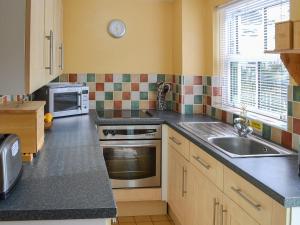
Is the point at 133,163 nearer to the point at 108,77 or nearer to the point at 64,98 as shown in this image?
the point at 64,98

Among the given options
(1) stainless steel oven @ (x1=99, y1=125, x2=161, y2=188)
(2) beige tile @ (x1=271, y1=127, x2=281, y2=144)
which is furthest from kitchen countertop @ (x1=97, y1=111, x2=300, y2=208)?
(1) stainless steel oven @ (x1=99, y1=125, x2=161, y2=188)

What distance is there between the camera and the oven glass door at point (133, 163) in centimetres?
391

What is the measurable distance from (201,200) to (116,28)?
228 centimetres

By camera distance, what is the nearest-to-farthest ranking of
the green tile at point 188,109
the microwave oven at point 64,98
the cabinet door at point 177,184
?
the cabinet door at point 177,184
the microwave oven at point 64,98
the green tile at point 188,109

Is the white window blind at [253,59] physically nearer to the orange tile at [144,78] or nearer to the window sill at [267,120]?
the window sill at [267,120]

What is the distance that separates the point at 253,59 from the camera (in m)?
3.47

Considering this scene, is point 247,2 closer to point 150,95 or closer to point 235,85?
point 235,85

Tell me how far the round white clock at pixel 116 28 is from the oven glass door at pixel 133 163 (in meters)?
1.24

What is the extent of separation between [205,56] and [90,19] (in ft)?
4.04

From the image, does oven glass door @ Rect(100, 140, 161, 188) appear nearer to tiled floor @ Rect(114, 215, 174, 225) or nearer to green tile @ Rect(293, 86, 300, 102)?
tiled floor @ Rect(114, 215, 174, 225)

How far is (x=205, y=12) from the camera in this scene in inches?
169

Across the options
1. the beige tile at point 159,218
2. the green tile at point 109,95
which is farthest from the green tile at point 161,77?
the beige tile at point 159,218

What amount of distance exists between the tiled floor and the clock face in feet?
6.02

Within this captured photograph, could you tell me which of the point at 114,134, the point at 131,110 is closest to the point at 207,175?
the point at 114,134
